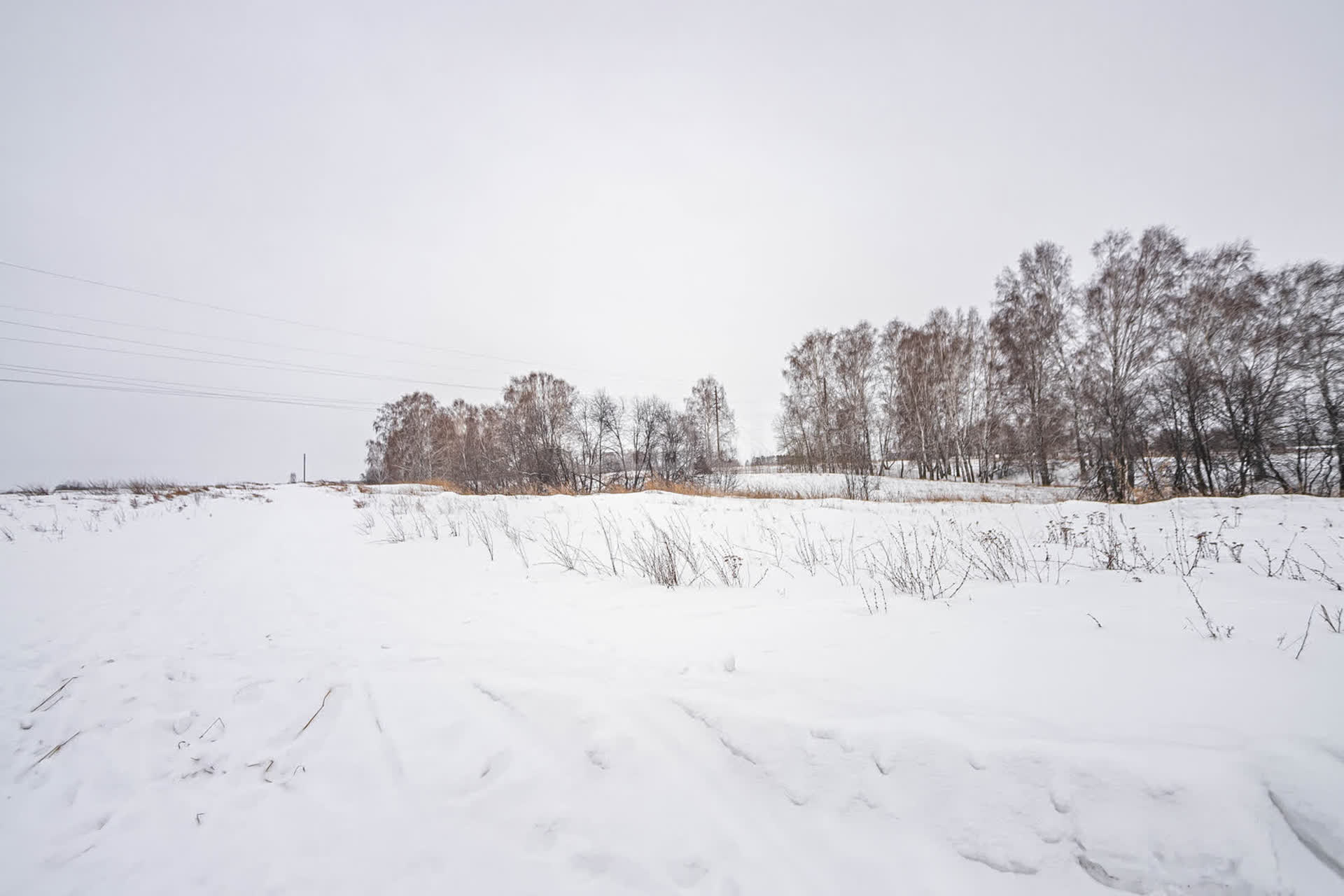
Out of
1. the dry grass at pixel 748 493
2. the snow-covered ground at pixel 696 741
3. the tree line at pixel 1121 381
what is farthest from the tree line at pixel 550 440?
the snow-covered ground at pixel 696 741

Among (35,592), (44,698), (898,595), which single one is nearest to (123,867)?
(44,698)

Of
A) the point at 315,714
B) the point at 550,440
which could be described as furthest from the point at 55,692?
the point at 550,440

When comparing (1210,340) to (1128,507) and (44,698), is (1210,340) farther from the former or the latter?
(44,698)

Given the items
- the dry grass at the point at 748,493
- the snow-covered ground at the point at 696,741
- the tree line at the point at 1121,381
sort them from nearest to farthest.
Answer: the snow-covered ground at the point at 696,741
the tree line at the point at 1121,381
the dry grass at the point at 748,493

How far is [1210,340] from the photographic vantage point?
1341 centimetres

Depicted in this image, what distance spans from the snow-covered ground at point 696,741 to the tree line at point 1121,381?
37.0 feet

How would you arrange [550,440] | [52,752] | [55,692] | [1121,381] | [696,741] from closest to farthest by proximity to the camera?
[696,741]
[52,752]
[55,692]
[1121,381]
[550,440]

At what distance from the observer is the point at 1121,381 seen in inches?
587

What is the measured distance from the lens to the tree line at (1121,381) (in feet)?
36.2

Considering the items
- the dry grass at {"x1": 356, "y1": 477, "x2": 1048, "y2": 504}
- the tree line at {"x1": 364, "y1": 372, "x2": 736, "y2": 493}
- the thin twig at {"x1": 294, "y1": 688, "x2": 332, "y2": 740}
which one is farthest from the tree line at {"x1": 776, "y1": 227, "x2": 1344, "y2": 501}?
the thin twig at {"x1": 294, "y1": 688, "x2": 332, "y2": 740}

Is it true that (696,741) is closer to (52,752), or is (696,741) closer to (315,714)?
(315,714)

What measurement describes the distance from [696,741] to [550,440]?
23783mm

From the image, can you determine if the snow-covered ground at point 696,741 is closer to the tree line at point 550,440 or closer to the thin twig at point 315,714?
the thin twig at point 315,714

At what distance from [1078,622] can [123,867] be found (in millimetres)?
4598
